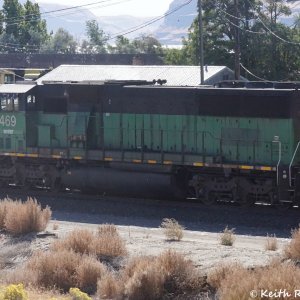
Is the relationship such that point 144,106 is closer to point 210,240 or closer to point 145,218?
point 145,218

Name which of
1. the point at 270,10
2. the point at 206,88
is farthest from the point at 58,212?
the point at 270,10

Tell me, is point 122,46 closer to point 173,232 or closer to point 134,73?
point 134,73

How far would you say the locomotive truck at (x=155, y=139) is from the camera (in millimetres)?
19875

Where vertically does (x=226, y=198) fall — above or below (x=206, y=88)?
below

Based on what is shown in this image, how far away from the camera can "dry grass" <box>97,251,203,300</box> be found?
1166 cm

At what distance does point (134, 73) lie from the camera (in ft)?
127

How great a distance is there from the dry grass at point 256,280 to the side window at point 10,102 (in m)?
13.9

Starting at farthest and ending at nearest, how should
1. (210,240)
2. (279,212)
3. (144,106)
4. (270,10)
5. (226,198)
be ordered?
(270,10) → (144,106) → (226,198) → (279,212) → (210,240)

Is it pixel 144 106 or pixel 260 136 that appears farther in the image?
pixel 144 106

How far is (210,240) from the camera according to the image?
16.4 meters

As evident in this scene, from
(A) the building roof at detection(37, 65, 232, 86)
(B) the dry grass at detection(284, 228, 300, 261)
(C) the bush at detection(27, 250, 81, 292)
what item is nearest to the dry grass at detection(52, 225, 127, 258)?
(C) the bush at detection(27, 250, 81, 292)

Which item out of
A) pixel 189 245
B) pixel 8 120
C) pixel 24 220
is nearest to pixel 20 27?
pixel 8 120

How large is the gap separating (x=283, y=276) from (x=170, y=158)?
11154mm

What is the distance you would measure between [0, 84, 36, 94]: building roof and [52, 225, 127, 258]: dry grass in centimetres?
1014
